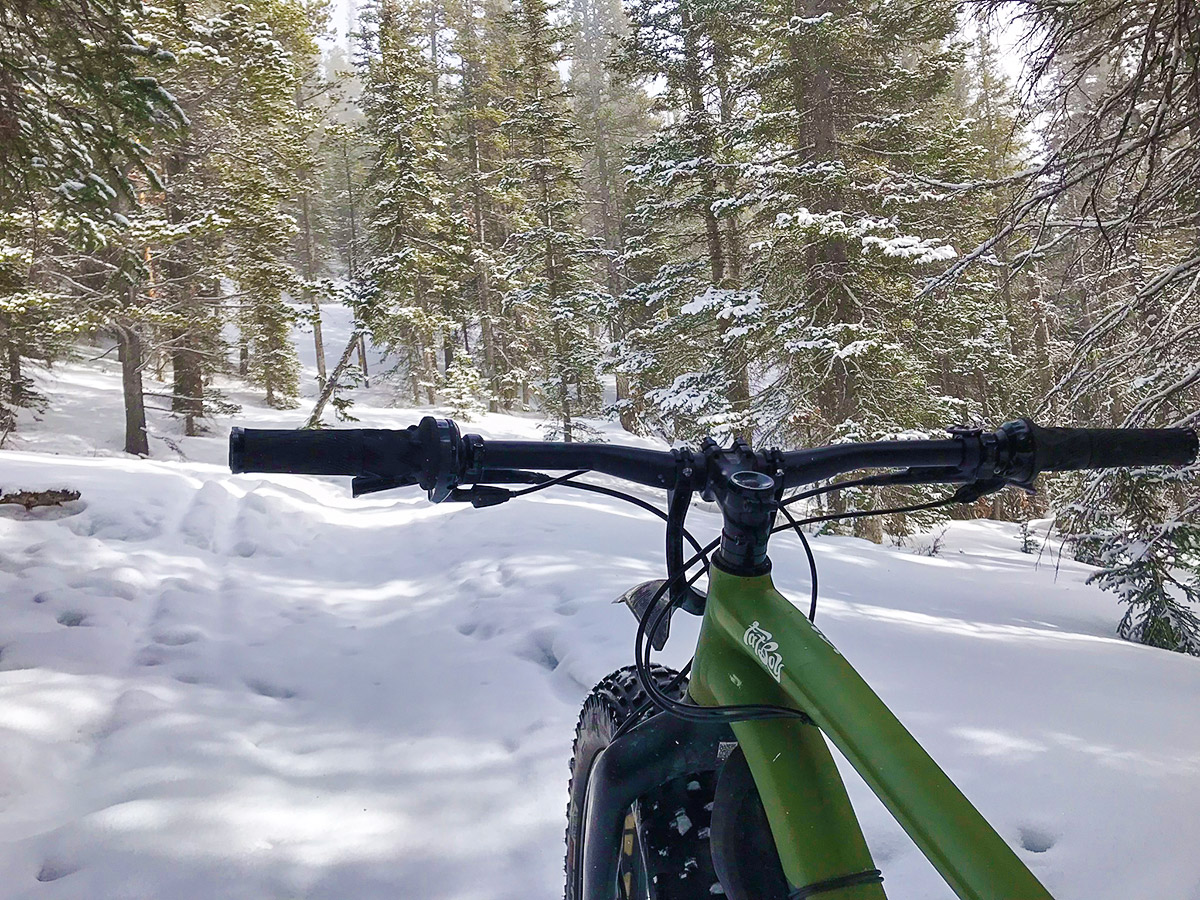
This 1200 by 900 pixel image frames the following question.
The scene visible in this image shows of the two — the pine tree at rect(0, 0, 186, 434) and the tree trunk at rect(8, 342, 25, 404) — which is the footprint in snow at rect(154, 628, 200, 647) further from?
the tree trunk at rect(8, 342, 25, 404)

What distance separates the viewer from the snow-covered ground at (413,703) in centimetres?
274

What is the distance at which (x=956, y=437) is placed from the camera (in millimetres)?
1626

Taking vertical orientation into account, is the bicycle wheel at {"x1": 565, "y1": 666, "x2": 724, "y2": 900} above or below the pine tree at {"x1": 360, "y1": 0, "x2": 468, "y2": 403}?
below

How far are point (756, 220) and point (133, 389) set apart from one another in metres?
14.7

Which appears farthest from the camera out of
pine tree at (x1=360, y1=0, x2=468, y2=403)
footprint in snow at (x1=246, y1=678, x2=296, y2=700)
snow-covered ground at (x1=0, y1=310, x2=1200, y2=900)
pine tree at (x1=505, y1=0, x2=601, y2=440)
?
pine tree at (x1=505, y1=0, x2=601, y2=440)

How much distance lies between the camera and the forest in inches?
202

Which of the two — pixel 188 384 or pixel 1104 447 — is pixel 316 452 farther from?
pixel 188 384

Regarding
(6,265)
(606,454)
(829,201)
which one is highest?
(829,201)

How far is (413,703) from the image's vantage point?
4367 mm

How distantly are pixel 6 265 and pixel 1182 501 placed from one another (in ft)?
46.9

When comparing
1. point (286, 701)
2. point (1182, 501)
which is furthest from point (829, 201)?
point (286, 701)

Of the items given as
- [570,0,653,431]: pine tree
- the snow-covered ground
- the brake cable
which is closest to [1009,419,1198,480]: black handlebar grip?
the brake cable

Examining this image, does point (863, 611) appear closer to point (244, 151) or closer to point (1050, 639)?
point (1050, 639)

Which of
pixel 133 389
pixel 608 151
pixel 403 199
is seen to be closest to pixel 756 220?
pixel 403 199
